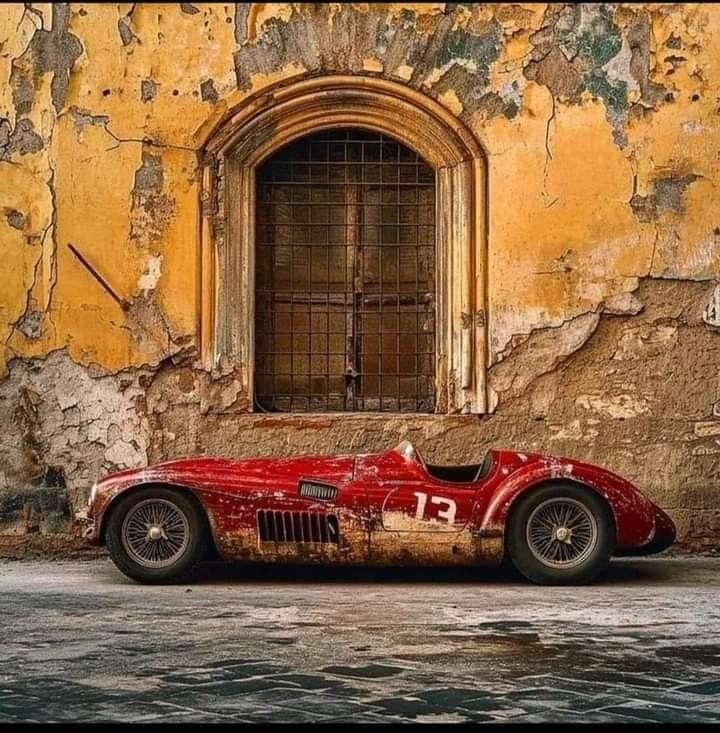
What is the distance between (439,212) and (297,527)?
3.27m

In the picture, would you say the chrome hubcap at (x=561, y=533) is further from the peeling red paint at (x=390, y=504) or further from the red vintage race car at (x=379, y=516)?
the peeling red paint at (x=390, y=504)

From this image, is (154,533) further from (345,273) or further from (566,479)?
(345,273)

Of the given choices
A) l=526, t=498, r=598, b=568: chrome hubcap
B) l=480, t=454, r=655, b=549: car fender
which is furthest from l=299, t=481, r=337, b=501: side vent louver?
l=526, t=498, r=598, b=568: chrome hubcap

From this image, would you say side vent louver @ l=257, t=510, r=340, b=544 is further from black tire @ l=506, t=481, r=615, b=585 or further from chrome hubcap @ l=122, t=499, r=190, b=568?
black tire @ l=506, t=481, r=615, b=585

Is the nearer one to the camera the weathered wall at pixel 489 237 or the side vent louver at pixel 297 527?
the side vent louver at pixel 297 527

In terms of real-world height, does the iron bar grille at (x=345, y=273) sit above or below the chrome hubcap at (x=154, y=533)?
above

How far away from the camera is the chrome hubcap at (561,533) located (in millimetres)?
8570

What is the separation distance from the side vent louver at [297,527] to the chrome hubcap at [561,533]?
3.83 feet

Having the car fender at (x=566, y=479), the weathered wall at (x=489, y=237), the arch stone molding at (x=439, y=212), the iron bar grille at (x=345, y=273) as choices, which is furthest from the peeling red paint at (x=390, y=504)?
the iron bar grille at (x=345, y=273)

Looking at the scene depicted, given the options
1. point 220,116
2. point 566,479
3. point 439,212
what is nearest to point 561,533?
point 566,479

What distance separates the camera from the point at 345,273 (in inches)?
435

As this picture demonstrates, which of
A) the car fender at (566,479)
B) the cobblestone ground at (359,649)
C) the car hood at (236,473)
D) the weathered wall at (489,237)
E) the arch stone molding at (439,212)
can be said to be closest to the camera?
the cobblestone ground at (359,649)

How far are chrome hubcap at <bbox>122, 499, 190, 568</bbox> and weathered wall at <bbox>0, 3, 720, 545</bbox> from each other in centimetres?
187

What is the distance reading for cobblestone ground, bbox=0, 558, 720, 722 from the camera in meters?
4.84
